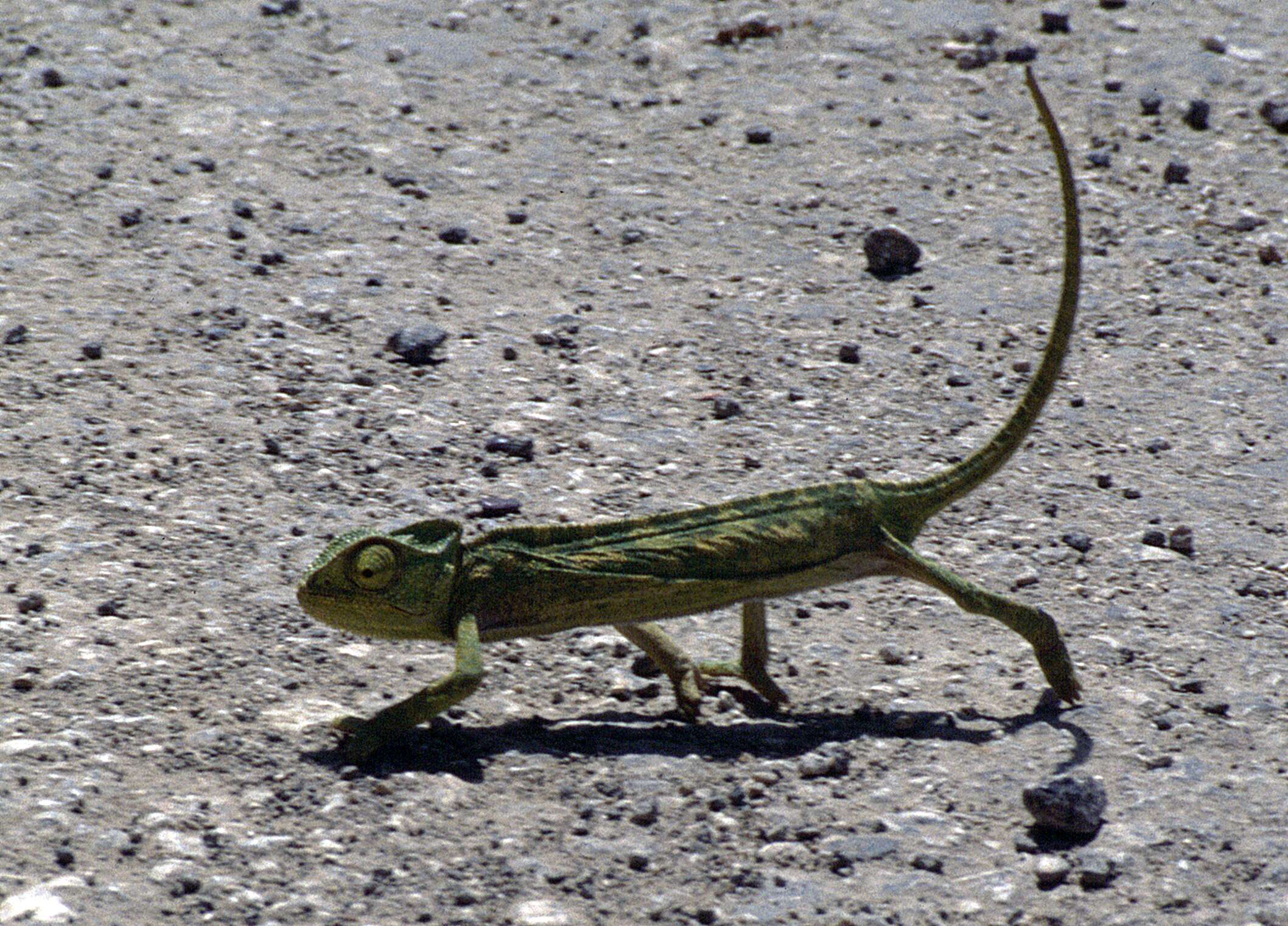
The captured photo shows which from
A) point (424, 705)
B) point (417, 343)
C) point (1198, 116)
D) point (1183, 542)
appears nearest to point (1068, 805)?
point (424, 705)

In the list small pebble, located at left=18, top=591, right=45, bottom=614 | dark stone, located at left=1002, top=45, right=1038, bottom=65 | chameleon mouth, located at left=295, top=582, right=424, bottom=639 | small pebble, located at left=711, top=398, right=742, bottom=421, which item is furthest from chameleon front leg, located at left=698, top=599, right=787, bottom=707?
dark stone, located at left=1002, top=45, right=1038, bottom=65

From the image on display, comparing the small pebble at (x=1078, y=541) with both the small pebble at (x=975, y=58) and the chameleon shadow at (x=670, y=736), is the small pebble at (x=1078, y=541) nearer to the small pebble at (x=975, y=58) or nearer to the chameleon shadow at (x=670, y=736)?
the chameleon shadow at (x=670, y=736)

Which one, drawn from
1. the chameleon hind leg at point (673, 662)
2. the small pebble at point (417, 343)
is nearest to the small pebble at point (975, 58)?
the small pebble at point (417, 343)

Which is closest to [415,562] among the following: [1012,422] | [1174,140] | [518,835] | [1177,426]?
[518,835]

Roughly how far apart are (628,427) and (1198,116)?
11.6ft

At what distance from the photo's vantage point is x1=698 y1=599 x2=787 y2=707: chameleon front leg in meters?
4.38

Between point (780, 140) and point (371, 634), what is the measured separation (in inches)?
167

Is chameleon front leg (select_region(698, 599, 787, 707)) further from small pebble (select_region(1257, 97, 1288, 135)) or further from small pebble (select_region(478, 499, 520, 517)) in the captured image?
small pebble (select_region(1257, 97, 1288, 135))

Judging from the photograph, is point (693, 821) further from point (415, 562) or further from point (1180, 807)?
point (1180, 807)

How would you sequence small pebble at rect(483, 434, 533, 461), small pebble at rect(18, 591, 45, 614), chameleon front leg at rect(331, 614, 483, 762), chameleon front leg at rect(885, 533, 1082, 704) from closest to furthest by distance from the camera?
1. chameleon front leg at rect(331, 614, 483, 762)
2. chameleon front leg at rect(885, 533, 1082, 704)
3. small pebble at rect(18, 591, 45, 614)
4. small pebble at rect(483, 434, 533, 461)

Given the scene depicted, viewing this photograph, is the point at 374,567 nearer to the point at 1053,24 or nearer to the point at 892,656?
the point at 892,656

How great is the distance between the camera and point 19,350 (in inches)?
232

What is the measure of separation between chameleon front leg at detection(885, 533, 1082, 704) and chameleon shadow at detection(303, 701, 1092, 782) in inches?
3.4

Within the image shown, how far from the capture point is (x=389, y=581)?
3.99m
